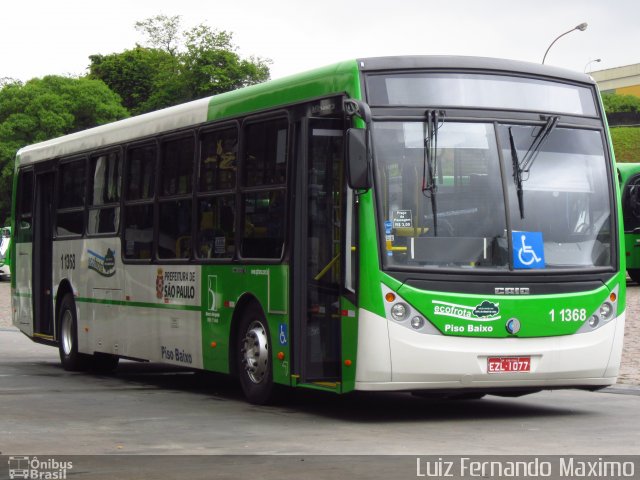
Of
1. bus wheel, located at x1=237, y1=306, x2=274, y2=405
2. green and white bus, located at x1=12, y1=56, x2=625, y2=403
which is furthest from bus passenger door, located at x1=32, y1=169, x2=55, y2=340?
bus wheel, located at x1=237, y1=306, x2=274, y2=405

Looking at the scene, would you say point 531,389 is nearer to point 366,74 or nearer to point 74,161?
point 366,74

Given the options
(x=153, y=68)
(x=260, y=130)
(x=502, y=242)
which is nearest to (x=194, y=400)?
(x=260, y=130)

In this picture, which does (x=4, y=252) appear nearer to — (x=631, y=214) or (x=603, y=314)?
(x=631, y=214)

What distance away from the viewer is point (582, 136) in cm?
1255

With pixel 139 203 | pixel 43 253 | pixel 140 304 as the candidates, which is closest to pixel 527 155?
pixel 139 203

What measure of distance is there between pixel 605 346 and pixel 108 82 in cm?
10703

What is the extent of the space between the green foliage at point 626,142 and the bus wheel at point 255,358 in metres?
83.3

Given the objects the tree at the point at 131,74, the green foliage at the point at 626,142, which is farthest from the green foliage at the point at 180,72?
the green foliage at the point at 626,142

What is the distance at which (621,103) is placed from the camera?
117 metres

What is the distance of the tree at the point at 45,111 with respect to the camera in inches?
3543

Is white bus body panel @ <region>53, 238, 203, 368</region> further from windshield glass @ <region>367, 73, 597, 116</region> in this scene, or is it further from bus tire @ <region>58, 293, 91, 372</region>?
windshield glass @ <region>367, 73, 597, 116</region>

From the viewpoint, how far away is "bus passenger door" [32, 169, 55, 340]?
1970 centimetres

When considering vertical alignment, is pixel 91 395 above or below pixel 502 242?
below

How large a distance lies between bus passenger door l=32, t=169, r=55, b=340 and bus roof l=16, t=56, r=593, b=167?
3043 millimetres
